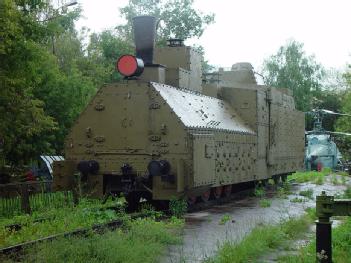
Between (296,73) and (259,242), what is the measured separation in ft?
182

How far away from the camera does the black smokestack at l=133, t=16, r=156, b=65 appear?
43.1ft

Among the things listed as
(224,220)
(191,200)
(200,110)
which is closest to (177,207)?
(224,220)

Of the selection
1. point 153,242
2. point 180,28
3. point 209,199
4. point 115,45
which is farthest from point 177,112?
point 180,28

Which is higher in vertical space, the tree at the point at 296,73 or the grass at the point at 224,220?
the tree at the point at 296,73

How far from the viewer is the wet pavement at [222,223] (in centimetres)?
796

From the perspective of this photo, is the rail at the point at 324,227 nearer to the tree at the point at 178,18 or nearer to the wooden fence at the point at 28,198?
the wooden fence at the point at 28,198

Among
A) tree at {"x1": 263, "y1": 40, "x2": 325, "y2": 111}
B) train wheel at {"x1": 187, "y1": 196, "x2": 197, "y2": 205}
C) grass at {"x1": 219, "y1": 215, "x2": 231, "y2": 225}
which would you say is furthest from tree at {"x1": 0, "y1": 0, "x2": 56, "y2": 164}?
tree at {"x1": 263, "y1": 40, "x2": 325, "y2": 111}

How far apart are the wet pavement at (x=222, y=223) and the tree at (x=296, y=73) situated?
151 feet

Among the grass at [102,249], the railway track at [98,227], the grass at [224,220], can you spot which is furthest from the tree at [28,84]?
the grass at [102,249]

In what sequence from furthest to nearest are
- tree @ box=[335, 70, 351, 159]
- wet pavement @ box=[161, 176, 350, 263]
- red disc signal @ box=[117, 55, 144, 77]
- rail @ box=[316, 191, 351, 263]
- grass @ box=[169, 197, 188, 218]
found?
tree @ box=[335, 70, 351, 159]
red disc signal @ box=[117, 55, 144, 77]
grass @ box=[169, 197, 188, 218]
wet pavement @ box=[161, 176, 350, 263]
rail @ box=[316, 191, 351, 263]

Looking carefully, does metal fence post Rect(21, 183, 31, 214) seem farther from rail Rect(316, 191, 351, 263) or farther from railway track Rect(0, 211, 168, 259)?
rail Rect(316, 191, 351, 263)

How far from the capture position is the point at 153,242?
8.20 metres

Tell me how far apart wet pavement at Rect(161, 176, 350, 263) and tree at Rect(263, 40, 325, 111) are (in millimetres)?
46117

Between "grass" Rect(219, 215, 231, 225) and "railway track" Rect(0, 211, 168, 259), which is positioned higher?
"railway track" Rect(0, 211, 168, 259)
